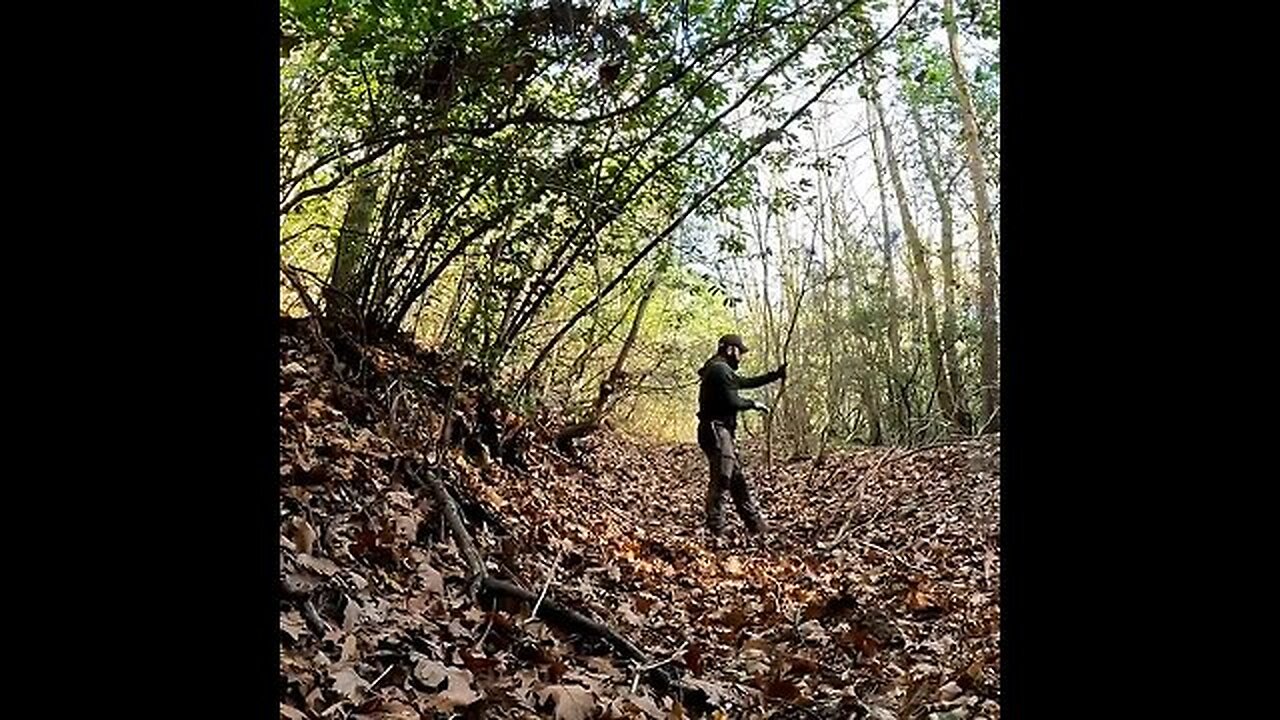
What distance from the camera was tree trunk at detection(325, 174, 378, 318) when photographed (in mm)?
4859

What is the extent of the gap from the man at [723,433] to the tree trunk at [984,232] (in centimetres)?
126

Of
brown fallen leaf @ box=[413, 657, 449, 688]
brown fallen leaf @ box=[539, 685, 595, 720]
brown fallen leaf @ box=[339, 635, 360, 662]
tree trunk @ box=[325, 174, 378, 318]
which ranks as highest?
tree trunk @ box=[325, 174, 378, 318]

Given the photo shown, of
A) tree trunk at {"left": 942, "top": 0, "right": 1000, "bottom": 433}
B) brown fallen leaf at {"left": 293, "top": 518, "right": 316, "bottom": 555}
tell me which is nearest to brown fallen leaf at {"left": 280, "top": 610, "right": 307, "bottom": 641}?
brown fallen leaf at {"left": 293, "top": 518, "right": 316, "bottom": 555}

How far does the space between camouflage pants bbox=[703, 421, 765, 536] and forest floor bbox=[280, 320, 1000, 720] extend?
205 millimetres

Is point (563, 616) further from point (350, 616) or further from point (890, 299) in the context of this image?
point (890, 299)

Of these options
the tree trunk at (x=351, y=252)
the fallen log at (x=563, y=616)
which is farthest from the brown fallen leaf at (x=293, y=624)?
the tree trunk at (x=351, y=252)

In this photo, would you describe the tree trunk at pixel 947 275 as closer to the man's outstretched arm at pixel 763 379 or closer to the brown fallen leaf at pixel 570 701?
the man's outstretched arm at pixel 763 379

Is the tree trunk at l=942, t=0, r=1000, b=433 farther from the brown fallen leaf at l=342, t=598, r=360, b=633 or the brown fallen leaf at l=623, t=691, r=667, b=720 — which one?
the brown fallen leaf at l=342, t=598, r=360, b=633

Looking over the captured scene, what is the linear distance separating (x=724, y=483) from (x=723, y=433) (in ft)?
1.06

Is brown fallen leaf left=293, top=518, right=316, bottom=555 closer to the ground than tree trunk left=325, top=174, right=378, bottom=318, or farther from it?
closer to the ground

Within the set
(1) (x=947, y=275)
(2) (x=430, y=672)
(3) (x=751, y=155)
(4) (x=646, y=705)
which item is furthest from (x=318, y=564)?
(1) (x=947, y=275)
